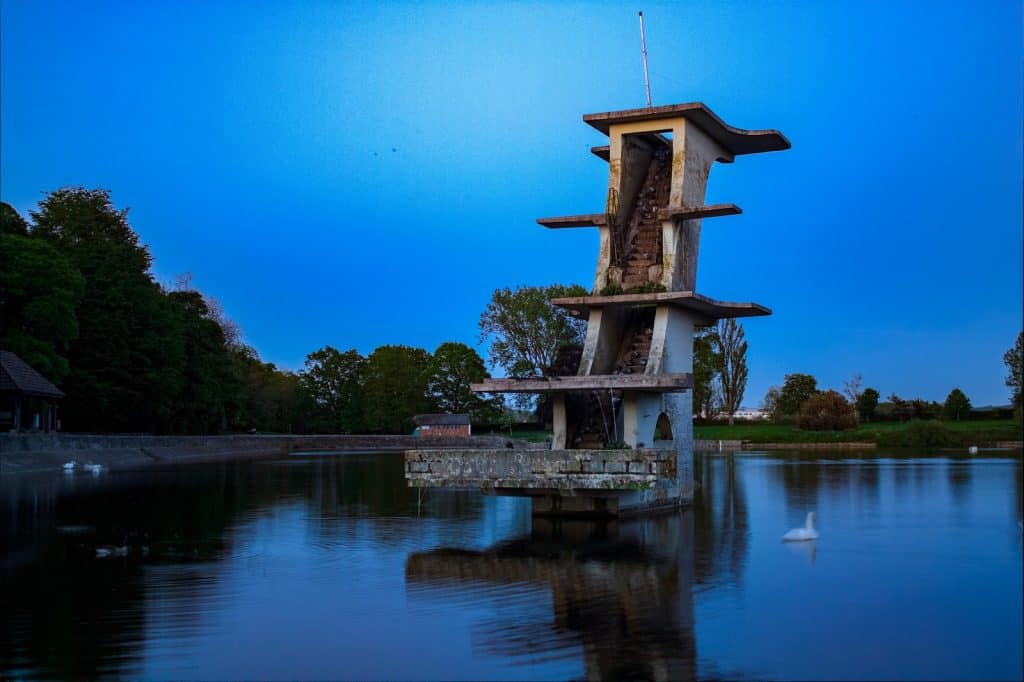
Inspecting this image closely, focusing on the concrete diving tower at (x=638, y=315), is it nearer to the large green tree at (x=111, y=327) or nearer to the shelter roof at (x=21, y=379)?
the shelter roof at (x=21, y=379)

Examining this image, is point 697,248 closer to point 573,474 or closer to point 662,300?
point 662,300

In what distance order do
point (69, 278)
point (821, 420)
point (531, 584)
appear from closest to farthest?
point (531, 584) < point (69, 278) < point (821, 420)

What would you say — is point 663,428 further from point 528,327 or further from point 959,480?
point 528,327

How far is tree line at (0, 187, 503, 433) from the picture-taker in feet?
163

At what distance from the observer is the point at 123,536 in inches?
804

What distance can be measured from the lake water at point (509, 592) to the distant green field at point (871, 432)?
3133 centimetres

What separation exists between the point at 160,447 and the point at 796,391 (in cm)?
5481

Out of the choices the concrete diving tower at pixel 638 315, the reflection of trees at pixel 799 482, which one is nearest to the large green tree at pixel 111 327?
the reflection of trees at pixel 799 482

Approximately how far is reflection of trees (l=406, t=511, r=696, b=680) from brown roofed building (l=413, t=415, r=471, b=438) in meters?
56.7

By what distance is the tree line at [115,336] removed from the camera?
49750 millimetres

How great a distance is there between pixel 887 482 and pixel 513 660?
24.6 meters

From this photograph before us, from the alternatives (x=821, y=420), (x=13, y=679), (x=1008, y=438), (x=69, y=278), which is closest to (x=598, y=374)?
(x=13, y=679)

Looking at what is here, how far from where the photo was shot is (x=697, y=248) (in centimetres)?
2642

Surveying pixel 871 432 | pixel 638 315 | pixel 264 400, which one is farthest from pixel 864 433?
pixel 264 400
